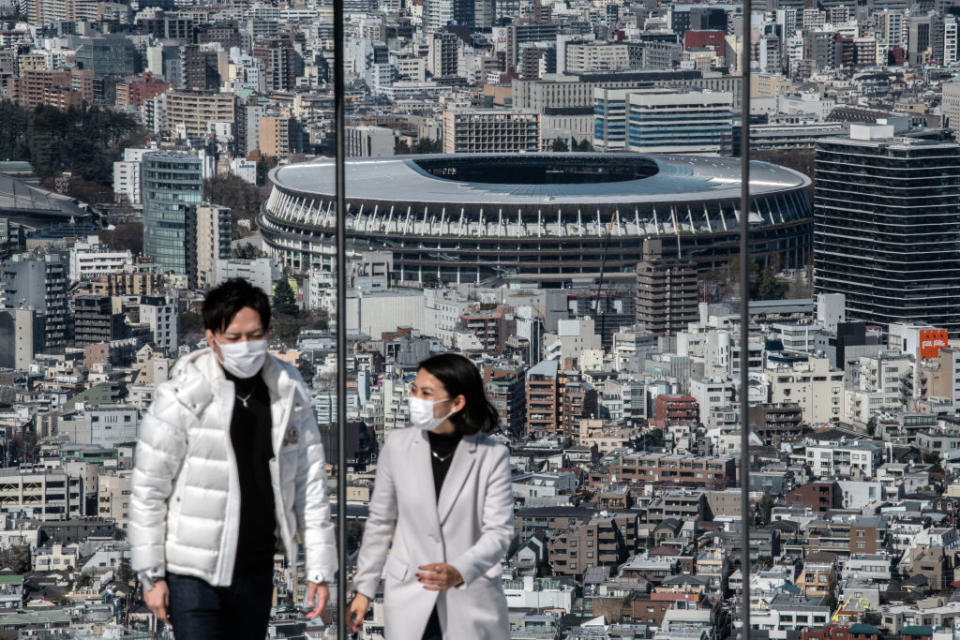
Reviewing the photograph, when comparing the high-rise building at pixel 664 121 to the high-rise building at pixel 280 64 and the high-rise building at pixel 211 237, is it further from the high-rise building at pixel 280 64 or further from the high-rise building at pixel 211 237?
the high-rise building at pixel 211 237

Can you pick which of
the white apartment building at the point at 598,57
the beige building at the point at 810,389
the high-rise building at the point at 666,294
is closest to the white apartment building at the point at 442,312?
the high-rise building at the point at 666,294

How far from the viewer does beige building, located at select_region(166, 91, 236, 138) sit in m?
28.5

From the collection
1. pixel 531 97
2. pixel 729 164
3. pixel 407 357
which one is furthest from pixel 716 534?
pixel 531 97

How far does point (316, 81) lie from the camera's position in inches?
1235

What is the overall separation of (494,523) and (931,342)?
50.9ft

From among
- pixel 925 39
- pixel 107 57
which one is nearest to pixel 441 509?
pixel 107 57

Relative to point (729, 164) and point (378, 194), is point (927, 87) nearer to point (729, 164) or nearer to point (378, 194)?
point (729, 164)

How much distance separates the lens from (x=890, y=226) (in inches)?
777

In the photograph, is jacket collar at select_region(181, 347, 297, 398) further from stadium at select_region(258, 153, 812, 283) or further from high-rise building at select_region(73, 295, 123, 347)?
stadium at select_region(258, 153, 812, 283)

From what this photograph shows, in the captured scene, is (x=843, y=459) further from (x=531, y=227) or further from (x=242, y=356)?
(x=242, y=356)

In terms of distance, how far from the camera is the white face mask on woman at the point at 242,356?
4.85ft

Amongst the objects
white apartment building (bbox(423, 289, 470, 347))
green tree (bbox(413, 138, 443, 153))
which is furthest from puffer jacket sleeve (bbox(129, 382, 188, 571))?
green tree (bbox(413, 138, 443, 153))

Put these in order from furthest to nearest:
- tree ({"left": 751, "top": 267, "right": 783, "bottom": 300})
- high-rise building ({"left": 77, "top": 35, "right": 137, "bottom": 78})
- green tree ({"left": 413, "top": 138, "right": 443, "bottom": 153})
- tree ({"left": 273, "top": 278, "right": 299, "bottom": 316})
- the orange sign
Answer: high-rise building ({"left": 77, "top": 35, "right": 137, "bottom": 78})
green tree ({"left": 413, "top": 138, "right": 443, "bottom": 153})
tree ({"left": 751, "top": 267, "right": 783, "bottom": 300})
the orange sign
tree ({"left": 273, "top": 278, "right": 299, "bottom": 316})

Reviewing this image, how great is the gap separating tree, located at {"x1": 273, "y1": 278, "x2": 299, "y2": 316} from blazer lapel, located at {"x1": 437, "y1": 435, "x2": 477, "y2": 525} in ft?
41.8
